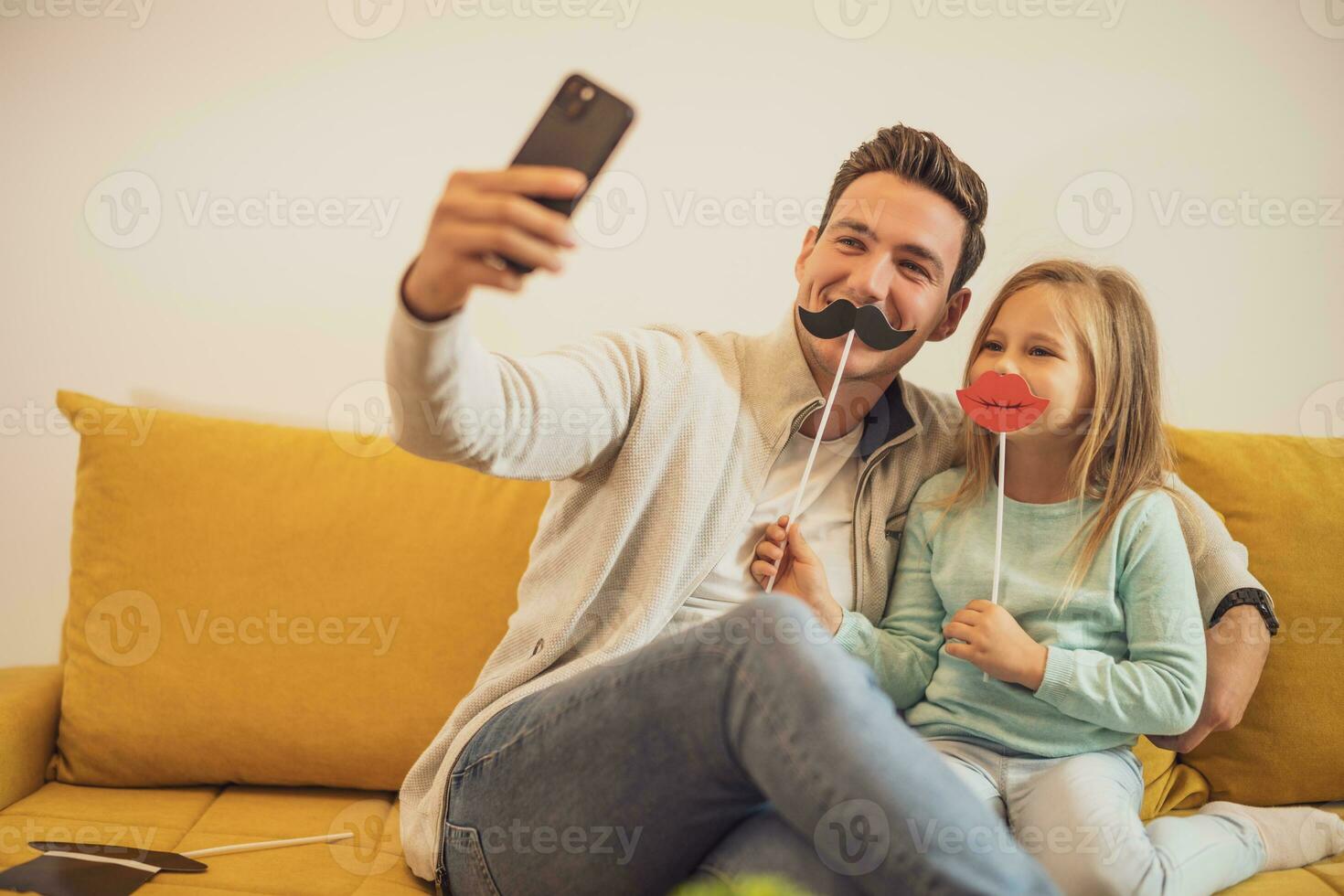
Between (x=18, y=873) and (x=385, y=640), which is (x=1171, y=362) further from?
(x=18, y=873)

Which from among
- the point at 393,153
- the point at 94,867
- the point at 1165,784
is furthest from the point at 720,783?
the point at 393,153

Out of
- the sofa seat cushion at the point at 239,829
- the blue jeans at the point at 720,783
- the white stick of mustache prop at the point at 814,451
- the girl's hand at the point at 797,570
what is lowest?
the sofa seat cushion at the point at 239,829

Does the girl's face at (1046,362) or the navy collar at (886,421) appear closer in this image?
the girl's face at (1046,362)

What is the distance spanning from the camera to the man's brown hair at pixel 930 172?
55.3 inches

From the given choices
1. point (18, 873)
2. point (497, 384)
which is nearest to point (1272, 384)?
point (497, 384)

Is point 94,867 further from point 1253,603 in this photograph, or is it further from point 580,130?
point 1253,603

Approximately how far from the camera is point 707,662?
936 mm

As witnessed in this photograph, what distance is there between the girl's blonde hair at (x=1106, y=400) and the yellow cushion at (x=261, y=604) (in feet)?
2.25

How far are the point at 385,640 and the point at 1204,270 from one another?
166 cm

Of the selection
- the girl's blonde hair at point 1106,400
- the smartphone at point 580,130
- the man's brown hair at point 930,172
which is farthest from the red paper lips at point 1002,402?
the smartphone at point 580,130

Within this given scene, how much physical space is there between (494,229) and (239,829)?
3.24 ft

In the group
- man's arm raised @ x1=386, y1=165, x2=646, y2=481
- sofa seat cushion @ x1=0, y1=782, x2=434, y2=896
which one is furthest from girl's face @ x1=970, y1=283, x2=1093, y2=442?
sofa seat cushion @ x1=0, y1=782, x2=434, y2=896

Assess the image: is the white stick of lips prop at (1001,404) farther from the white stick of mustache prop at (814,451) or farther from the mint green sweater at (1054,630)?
the white stick of mustache prop at (814,451)

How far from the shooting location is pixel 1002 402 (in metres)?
1.31
